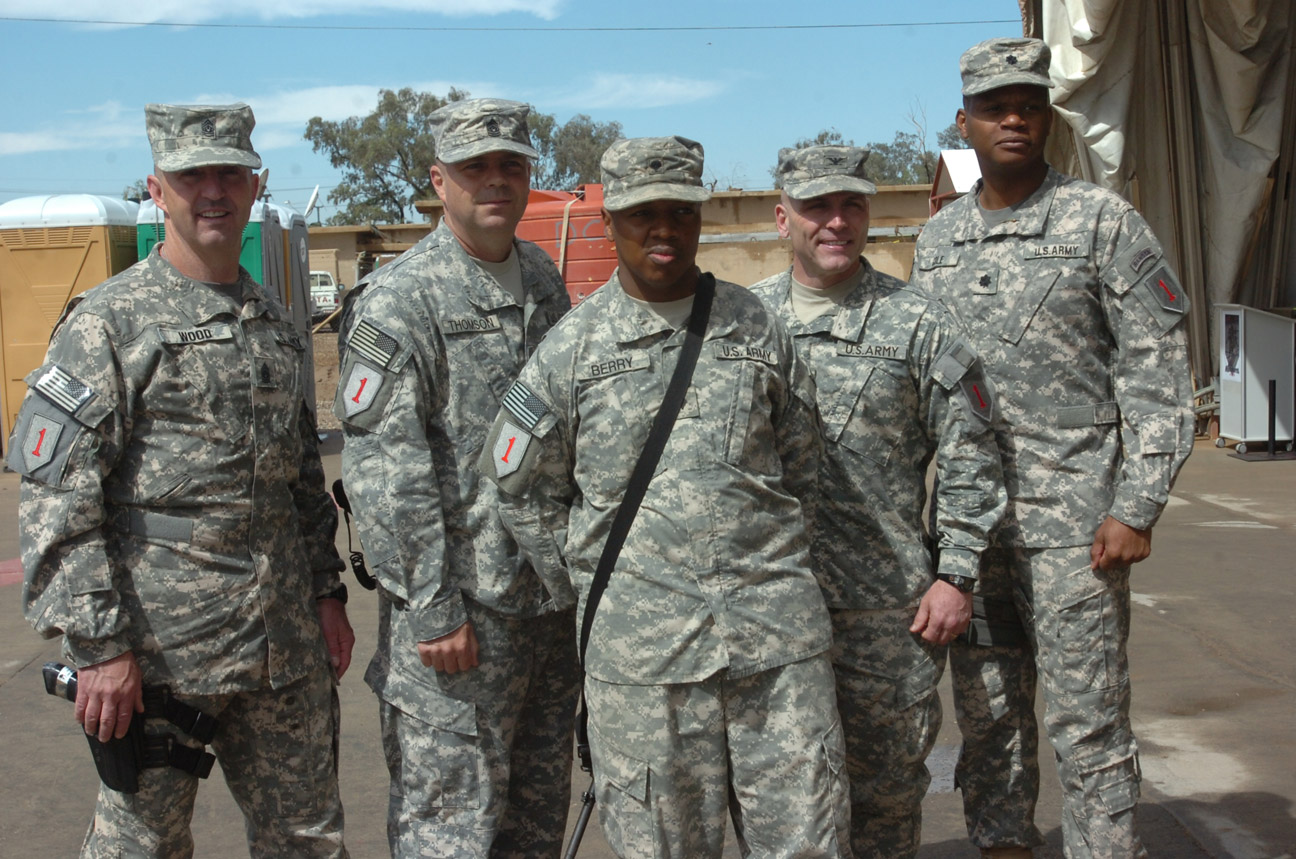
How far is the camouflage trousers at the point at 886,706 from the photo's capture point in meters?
2.98

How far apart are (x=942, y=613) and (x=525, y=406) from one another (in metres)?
1.14

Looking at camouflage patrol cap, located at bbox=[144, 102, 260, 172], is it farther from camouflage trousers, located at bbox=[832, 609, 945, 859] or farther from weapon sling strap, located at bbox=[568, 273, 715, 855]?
camouflage trousers, located at bbox=[832, 609, 945, 859]

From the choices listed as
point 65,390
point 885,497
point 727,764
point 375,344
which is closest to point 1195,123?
point 885,497

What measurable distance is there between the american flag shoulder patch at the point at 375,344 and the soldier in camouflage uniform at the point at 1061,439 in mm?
1541

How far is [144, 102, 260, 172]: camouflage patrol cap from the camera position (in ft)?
9.14

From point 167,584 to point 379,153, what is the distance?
2027 inches

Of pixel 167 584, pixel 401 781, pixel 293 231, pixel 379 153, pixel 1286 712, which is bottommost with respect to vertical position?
pixel 1286 712

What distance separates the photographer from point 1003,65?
320cm

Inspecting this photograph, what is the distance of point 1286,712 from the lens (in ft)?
14.8

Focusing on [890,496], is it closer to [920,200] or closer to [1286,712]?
[1286,712]

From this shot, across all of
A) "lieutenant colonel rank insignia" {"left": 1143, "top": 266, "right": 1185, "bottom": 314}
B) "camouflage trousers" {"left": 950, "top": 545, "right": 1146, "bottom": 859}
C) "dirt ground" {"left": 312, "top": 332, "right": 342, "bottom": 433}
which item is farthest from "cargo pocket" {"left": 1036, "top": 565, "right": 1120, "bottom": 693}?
"dirt ground" {"left": 312, "top": 332, "right": 342, "bottom": 433}

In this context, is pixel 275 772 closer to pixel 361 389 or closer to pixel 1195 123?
pixel 361 389

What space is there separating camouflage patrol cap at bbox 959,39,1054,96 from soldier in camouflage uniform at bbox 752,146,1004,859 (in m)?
0.45

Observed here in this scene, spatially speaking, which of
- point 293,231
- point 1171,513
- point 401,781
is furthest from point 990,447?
point 293,231
